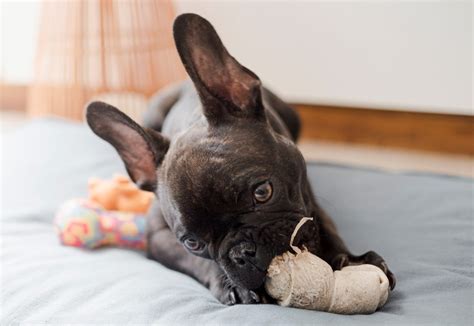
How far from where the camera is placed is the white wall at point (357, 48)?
12.0ft

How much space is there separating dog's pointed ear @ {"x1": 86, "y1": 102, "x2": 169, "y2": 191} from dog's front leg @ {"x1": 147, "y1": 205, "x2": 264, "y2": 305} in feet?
0.51

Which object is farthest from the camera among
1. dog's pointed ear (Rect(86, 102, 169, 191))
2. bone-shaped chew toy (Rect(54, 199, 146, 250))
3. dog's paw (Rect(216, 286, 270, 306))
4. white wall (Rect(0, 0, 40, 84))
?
white wall (Rect(0, 0, 40, 84))

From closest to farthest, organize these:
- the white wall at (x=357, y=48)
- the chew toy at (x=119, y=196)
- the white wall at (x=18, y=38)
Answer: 1. the chew toy at (x=119, y=196)
2. the white wall at (x=357, y=48)
3. the white wall at (x=18, y=38)

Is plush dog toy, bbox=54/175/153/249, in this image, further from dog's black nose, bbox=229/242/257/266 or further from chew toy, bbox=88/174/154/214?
dog's black nose, bbox=229/242/257/266

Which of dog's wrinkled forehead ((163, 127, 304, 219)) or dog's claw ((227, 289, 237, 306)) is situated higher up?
dog's wrinkled forehead ((163, 127, 304, 219))

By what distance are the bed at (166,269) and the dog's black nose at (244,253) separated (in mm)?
126

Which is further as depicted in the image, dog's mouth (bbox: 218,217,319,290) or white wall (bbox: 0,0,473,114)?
white wall (bbox: 0,0,473,114)

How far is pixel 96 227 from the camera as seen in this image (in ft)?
7.43

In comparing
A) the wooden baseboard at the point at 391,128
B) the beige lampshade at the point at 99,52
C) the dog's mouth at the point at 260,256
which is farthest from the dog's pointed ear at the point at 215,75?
Result: the wooden baseboard at the point at 391,128

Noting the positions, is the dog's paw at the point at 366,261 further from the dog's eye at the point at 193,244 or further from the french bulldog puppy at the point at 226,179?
the dog's eye at the point at 193,244

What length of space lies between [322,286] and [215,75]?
2.31ft

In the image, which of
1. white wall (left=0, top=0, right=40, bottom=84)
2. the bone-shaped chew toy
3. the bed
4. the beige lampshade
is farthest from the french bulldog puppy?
white wall (left=0, top=0, right=40, bottom=84)

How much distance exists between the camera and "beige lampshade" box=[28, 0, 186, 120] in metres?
3.80

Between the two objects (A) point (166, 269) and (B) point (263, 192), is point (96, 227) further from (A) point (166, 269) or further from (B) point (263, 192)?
(B) point (263, 192)
